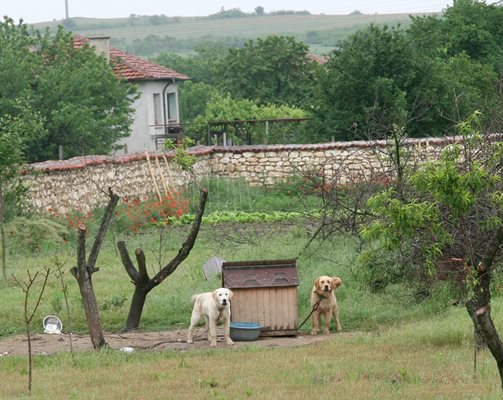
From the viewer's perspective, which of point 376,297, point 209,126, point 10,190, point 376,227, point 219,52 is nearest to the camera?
A: point 376,227

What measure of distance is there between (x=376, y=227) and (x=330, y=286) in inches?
181

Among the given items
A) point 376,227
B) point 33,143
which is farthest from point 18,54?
point 376,227

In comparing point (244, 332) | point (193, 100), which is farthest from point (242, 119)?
point (244, 332)

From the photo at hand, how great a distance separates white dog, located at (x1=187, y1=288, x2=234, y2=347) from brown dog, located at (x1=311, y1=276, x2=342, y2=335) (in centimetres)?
123

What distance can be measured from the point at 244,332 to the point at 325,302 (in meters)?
1.07

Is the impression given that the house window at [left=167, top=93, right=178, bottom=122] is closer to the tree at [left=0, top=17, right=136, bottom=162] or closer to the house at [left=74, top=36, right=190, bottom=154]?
the house at [left=74, top=36, right=190, bottom=154]

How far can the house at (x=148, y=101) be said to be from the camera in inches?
1997

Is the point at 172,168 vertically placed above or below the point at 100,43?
below

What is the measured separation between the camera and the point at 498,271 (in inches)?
655

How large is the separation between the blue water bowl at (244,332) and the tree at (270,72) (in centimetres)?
3854

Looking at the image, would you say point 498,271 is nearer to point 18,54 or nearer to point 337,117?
point 337,117

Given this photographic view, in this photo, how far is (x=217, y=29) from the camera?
6929 inches

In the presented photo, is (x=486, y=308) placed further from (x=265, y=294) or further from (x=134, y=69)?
(x=134, y=69)

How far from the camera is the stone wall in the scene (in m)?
25.9
